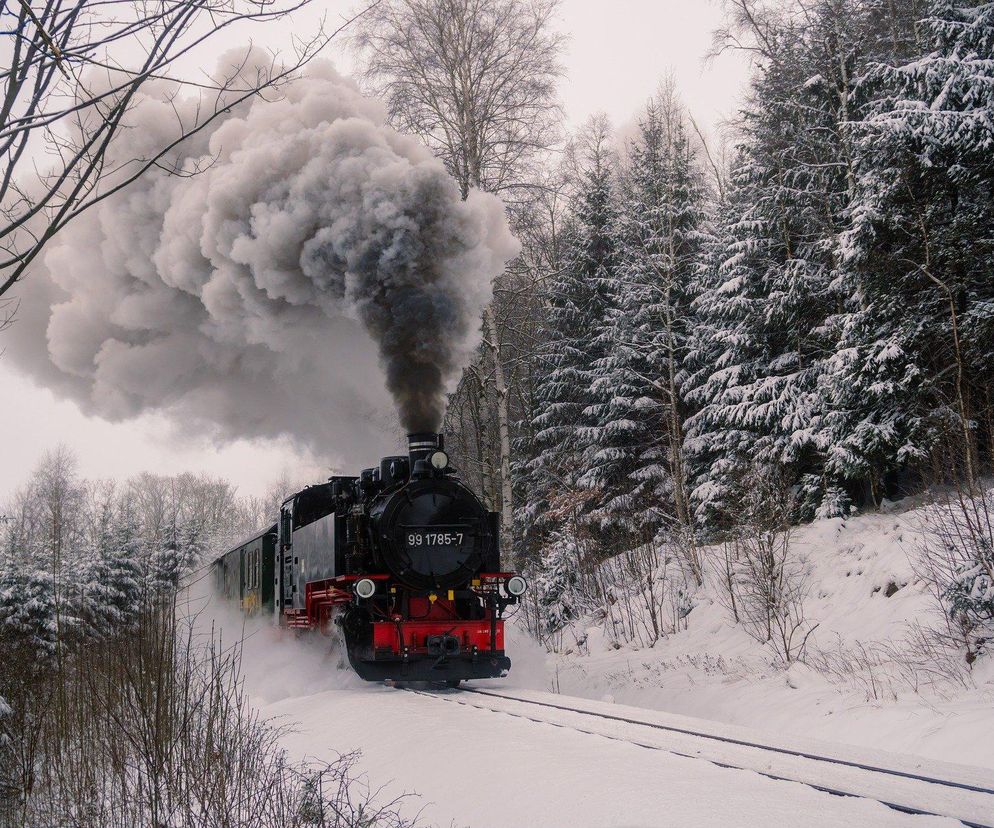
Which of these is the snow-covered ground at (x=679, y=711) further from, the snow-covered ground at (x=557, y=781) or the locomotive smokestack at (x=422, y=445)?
the locomotive smokestack at (x=422, y=445)

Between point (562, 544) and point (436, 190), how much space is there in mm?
7369

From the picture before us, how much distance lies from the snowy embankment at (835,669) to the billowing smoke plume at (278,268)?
4598mm

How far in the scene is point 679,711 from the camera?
32.9ft

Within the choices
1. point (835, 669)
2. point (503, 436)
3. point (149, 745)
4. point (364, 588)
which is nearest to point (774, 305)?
point (503, 436)

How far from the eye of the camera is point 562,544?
16578mm

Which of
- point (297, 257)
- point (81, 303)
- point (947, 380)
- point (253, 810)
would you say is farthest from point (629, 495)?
point (253, 810)

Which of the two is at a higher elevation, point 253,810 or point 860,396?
point 860,396

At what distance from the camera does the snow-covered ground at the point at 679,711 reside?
4.43 m

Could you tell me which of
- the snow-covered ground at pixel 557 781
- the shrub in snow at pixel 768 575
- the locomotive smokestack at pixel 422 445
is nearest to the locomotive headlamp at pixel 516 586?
the locomotive smokestack at pixel 422 445

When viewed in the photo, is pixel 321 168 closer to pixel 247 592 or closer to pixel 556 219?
pixel 247 592

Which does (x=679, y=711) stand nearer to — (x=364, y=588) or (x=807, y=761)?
(x=364, y=588)

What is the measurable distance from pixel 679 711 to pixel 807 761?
16.5ft

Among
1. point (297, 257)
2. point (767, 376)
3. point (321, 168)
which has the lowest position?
point (767, 376)

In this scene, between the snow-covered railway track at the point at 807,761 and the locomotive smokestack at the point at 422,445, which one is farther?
the locomotive smokestack at the point at 422,445
